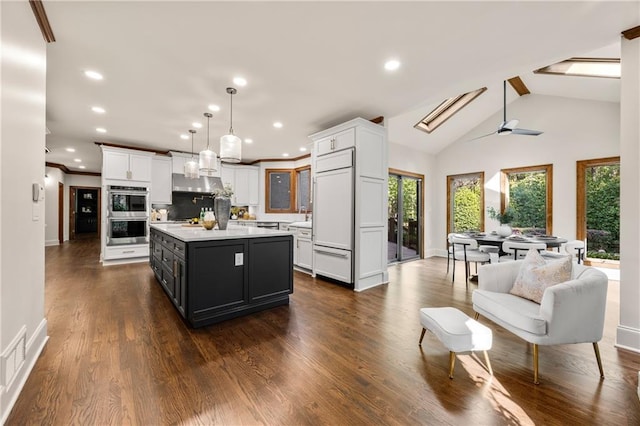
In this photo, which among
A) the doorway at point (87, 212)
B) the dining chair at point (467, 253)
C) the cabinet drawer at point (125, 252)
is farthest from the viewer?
the doorway at point (87, 212)

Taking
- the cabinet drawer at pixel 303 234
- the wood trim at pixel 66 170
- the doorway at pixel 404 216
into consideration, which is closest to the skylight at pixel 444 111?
the doorway at pixel 404 216

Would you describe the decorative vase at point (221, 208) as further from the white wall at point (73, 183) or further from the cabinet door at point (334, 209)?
the white wall at point (73, 183)

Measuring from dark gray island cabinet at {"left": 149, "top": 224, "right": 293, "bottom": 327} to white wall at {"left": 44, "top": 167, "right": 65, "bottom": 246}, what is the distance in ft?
26.7

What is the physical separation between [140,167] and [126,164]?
0.83 ft

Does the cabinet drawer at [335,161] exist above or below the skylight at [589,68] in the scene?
below

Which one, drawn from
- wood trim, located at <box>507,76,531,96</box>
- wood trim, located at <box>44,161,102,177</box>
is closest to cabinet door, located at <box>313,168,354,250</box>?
wood trim, located at <box>507,76,531,96</box>

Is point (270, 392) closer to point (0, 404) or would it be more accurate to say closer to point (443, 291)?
point (0, 404)

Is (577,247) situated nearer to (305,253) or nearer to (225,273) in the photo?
(305,253)

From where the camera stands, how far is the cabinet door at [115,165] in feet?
18.1

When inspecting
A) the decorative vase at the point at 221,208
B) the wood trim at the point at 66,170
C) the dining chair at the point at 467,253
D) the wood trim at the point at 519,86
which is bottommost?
the dining chair at the point at 467,253

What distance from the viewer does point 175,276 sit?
2875 millimetres

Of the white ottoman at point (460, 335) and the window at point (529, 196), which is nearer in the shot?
the white ottoman at point (460, 335)

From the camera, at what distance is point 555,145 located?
5.25 m

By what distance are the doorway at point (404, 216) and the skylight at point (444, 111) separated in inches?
43.7
